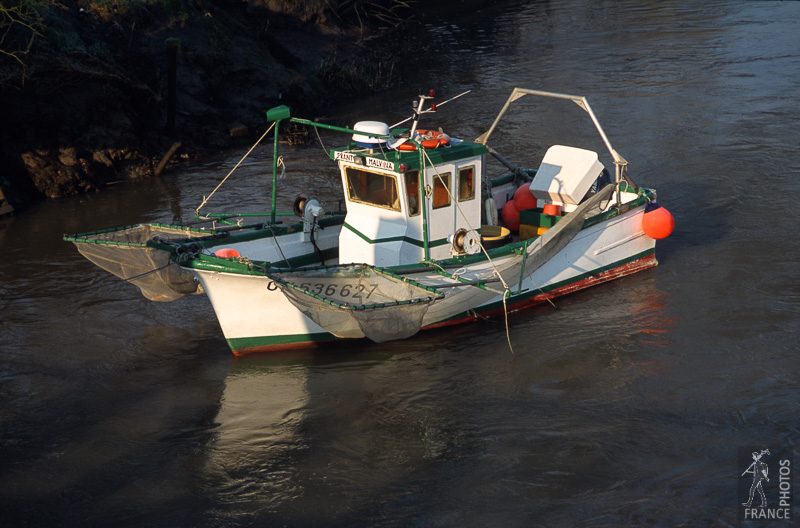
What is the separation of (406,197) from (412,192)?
118 millimetres

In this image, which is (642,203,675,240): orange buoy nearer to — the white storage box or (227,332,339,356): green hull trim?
the white storage box

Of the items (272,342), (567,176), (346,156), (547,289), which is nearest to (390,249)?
(346,156)

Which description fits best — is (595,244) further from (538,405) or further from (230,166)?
(230,166)

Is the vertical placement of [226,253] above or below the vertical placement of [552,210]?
above

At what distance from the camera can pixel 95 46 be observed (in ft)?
64.6

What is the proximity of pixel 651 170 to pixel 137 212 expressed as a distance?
11196 mm

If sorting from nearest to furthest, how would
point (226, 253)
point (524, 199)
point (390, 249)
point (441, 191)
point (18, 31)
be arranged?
point (226, 253) → point (390, 249) → point (441, 191) → point (524, 199) → point (18, 31)

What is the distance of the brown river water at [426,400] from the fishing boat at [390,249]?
608 millimetres

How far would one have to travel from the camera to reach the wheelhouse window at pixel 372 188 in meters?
11.5

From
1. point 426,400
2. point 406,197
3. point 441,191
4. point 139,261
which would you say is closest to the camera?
point 426,400

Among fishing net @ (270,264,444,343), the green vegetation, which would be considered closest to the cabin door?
fishing net @ (270,264,444,343)

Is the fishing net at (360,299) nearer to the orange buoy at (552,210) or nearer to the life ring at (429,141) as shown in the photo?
the life ring at (429,141)

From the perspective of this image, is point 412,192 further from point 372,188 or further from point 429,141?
point 429,141

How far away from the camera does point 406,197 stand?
447 inches
